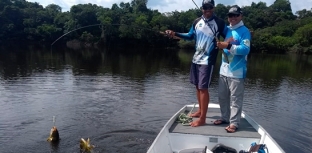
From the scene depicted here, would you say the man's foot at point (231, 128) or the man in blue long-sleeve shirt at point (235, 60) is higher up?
the man in blue long-sleeve shirt at point (235, 60)

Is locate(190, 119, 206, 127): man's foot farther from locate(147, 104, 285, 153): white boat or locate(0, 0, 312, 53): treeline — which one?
locate(0, 0, 312, 53): treeline

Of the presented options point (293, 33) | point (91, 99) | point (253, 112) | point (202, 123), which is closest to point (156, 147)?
point (202, 123)

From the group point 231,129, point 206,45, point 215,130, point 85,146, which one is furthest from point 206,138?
point 85,146

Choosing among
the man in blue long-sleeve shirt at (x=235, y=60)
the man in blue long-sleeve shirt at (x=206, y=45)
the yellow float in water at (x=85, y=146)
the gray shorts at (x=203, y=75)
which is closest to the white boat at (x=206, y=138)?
the man in blue long-sleeve shirt at (x=235, y=60)

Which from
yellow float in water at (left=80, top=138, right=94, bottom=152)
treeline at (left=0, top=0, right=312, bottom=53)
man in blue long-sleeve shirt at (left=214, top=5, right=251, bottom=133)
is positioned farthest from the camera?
treeline at (left=0, top=0, right=312, bottom=53)

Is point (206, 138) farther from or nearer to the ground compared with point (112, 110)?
farther from the ground

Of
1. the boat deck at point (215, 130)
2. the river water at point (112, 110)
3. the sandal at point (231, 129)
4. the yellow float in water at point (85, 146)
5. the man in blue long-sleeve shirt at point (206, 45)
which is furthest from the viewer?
the river water at point (112, 110)

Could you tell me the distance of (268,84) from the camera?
84.1 ft

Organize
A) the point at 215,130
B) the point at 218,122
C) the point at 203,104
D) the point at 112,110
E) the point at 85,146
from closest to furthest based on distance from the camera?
the point at 215,130 < the point at 203,104 < the point at 218,122 < the point at 85,146 < the point at 112,110

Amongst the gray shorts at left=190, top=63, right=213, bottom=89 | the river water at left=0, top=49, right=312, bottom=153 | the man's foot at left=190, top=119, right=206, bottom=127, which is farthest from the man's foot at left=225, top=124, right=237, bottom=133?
the river water at left=0, top=49, right=312, bottom=153

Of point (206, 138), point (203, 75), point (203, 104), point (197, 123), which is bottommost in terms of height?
point (206, 138)

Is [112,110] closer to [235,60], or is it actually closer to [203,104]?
[203,104]

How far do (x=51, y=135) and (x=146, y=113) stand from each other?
5206 millimetres

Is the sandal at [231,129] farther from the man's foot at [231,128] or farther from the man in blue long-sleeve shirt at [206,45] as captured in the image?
the man in blue long-sleeve shirt at [206,45]
